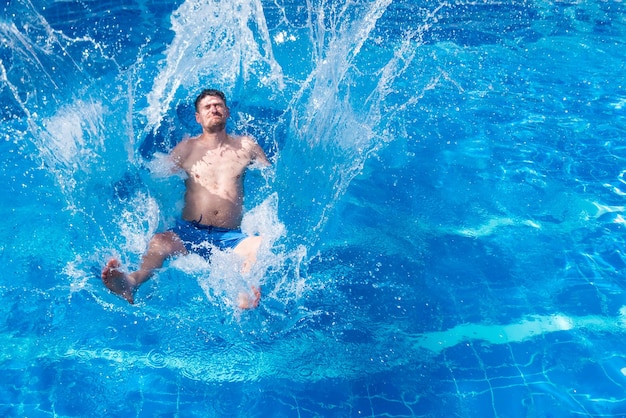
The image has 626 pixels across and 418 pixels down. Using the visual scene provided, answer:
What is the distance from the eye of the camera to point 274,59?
610 centimetres

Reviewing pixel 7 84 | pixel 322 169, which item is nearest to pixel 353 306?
pixel 322 169

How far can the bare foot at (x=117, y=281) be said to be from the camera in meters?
3.11

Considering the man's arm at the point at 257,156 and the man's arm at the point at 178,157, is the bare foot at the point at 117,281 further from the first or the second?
the man's arm at the point at 257,156

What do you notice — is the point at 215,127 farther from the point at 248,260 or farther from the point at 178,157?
the point at 248,260

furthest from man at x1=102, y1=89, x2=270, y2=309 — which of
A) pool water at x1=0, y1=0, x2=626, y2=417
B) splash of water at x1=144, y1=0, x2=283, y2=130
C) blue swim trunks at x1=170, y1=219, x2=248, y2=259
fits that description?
splash of water at x1=144, y1=0, x2=283, y2=130

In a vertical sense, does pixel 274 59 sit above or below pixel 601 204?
above

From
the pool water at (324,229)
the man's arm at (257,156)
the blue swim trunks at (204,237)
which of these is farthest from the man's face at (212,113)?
the blue swim trunks at (204,237)

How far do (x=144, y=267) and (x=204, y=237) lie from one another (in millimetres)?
470

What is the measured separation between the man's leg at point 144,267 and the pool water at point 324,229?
104 millimetres

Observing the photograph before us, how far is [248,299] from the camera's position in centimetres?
336

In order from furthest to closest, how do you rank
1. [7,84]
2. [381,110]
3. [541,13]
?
1. [541,13]
2. [7,84]
3. [381,110]

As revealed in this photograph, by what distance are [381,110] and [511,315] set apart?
2.59 metres

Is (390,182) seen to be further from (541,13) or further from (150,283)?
(541,13)

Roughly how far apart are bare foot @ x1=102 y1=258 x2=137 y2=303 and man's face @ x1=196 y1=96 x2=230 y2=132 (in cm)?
136
